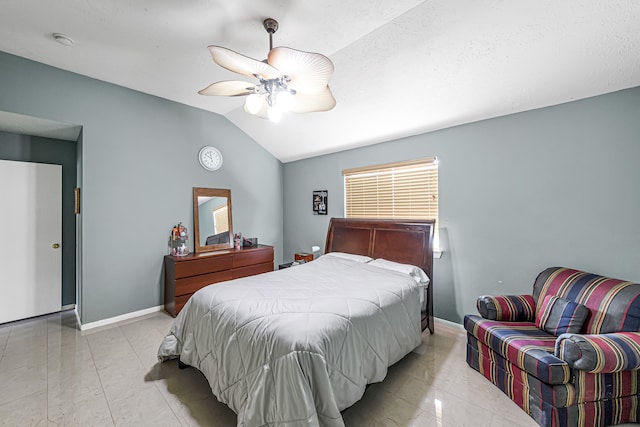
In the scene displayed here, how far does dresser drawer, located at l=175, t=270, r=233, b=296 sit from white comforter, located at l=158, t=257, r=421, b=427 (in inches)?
46.0

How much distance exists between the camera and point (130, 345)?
276 cm

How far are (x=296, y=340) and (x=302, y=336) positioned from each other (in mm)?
42

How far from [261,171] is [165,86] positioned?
77.7 inches

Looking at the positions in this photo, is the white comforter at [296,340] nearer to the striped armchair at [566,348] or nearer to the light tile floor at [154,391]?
Answer: the light tile floor at [154,391]

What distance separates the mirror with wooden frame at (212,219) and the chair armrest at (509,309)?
3545mm

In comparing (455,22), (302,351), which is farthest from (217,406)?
(455,22)

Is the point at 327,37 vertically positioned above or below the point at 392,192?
above

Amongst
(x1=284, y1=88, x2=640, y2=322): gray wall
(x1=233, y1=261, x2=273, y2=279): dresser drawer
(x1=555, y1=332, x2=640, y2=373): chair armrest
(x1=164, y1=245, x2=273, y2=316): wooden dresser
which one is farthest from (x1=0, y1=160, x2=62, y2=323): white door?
(x1=555, y1=332, x2=640, y2=373): chair armrest

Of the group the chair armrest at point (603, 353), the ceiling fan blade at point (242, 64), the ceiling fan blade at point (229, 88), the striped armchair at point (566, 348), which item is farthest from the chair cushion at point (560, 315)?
the ceiling fan blade at point (229, 88)

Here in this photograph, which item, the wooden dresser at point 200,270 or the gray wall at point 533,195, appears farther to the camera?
the wooden dresser at point 200,270

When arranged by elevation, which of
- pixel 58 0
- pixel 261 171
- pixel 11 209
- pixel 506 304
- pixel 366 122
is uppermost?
pixel 58 0

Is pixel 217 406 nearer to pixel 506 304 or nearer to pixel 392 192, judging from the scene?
pixel 506 304

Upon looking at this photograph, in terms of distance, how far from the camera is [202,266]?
3639 mm

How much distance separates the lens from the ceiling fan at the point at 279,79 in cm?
159
